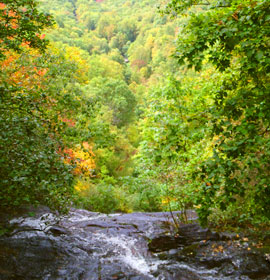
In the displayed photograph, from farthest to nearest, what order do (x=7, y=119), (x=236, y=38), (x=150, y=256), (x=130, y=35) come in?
(x=130, y=35) < (x=150, y=256) < (x=7, y=119) < (x=236, y=38)

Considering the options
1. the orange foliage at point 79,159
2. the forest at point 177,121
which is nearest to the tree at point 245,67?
the forest at point 177,121

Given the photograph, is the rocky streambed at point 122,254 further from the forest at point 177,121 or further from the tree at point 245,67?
the tree at point 245,67

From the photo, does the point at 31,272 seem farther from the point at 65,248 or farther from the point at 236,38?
the point at 236,38

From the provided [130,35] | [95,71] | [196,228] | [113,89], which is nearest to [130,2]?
[130,35]

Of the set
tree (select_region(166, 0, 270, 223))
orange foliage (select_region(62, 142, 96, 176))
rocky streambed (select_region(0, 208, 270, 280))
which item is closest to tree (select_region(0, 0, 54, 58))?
orange foliage (select_region(62, 142, 96, 176))

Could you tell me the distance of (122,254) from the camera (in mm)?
9406

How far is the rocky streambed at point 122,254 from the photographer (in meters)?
7.64

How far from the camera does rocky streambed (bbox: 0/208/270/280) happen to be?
7645 millimetres

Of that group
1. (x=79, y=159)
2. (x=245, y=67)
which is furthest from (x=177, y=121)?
(x=79, y=159)

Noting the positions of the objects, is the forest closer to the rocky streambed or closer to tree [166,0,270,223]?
tree [166,0,270,223]

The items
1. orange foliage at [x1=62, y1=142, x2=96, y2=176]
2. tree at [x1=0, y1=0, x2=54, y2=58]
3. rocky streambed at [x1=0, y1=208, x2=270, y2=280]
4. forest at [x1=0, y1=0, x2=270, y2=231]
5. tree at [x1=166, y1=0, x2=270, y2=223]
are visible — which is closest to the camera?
tree at [x1=166, y1=0, x2=270, y2=223]

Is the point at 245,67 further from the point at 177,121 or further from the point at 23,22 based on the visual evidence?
the point at 23,22

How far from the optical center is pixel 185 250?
903 cm

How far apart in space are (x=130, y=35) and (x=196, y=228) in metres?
91.6
